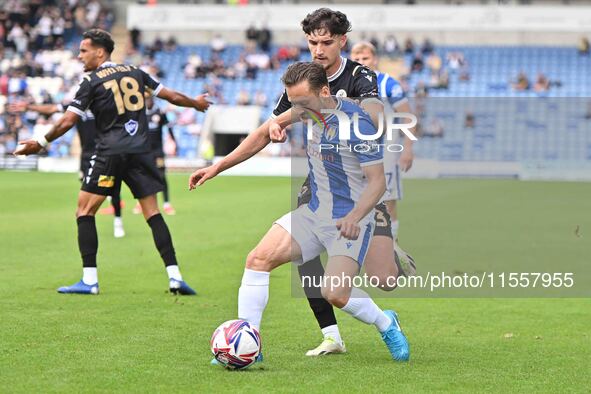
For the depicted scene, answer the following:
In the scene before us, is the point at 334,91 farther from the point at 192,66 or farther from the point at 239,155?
the point at 192,66

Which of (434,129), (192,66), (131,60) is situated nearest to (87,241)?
(434,129)

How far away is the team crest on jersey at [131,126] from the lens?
11002 millimetres

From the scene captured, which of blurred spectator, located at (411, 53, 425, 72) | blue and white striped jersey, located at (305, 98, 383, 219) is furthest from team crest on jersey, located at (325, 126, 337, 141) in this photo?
blurred spectator, located at (411, 53, 425, 72)

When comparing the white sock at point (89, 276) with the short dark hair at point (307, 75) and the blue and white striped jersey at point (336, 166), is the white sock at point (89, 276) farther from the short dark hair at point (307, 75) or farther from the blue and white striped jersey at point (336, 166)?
the short dark hair at point (307, 75)

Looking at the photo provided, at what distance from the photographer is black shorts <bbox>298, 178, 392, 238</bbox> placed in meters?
7.57

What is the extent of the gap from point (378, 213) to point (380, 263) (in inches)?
15.6

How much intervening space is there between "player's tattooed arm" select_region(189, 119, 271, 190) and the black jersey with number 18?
12.2ft

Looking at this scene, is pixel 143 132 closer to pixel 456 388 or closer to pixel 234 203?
pixel 456 388

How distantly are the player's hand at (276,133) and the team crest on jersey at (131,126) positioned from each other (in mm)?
4305

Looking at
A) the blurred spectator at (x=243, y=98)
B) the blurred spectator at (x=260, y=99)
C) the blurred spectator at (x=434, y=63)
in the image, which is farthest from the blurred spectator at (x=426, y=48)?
the blurred spectator at (x=243, y=98)

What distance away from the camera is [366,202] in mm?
7012

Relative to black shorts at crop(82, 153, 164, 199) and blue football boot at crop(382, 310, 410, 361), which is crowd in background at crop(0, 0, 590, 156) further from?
blue football boot at crop(382, 310, 410, 361)

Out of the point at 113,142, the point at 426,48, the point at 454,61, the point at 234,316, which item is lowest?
the point at 454,61

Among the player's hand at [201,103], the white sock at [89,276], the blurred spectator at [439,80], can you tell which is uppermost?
the player's hand at [201,103]
